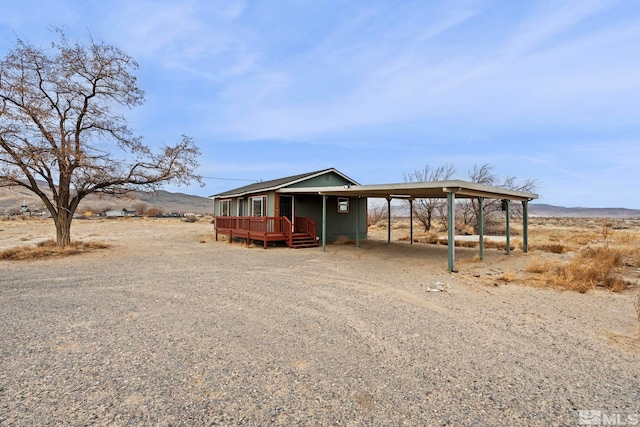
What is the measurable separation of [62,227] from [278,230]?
26.3ft

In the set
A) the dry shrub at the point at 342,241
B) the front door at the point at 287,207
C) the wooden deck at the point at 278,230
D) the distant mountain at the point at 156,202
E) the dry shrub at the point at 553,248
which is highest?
the distant mountain at the point at 156,202

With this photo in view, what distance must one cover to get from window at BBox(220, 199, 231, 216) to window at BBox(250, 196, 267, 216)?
401cm

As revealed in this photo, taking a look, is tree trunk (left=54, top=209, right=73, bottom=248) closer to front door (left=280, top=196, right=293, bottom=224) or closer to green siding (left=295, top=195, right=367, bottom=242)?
front door (left=280, top=196, right=293, bottom=224)

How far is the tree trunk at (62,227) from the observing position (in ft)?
38.6

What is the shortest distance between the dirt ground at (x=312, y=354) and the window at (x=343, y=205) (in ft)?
31.0

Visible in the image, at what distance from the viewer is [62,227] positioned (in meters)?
11.8

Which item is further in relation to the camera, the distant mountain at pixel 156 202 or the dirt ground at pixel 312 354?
the distant mountain at pixel 156 202

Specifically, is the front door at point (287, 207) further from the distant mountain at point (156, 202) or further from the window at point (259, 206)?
the distant mountain at point (156, 202)

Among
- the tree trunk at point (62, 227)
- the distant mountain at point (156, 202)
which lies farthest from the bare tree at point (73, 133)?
the distant mountain at point (156, 202)

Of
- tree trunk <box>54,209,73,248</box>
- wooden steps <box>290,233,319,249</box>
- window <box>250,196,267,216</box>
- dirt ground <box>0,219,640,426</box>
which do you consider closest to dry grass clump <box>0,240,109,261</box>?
tree trunk <box>54,209,73,248</box>

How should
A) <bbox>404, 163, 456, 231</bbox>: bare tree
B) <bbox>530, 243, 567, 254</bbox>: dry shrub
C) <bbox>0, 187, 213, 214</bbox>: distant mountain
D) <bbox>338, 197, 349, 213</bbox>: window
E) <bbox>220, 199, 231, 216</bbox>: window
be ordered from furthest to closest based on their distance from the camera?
<bbox>0, 187, 213, 214</bbox>: distant mountain, <bbox>404, 163, 456, 231</bbox>: bare tree, <bbox>220, 199, 231, 216</bbox>: window, <bbox>338, 197, 349, 213</bbox>: window, <bbox>530, 243, 567, 254</bbox>: dry shrub

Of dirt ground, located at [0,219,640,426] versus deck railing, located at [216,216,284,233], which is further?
deck railing, located at [216,216,284,233]

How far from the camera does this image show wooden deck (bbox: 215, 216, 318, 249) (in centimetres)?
1331

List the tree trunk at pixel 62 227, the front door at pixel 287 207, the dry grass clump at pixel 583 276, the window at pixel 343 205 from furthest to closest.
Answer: the window at pixel 343 205 < the front door at pixel 287 207 < the tree trunk at pixel 62 227 < the dry grass clump at pixel 583 276
